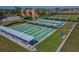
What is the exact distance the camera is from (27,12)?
11.6 ft

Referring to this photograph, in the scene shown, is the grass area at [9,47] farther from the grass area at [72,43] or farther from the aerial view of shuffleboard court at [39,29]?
the grass area at [72,43]

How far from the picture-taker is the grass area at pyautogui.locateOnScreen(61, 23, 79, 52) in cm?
346

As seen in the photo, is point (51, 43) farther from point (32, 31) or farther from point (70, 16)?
point (70, 16)

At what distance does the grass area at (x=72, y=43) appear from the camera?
11.4ft

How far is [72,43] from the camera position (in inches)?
137

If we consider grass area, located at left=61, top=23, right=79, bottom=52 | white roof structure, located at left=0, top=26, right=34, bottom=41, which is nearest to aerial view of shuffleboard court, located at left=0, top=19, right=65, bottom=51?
white roof structure, located at left=0, top=26, right=34, bottom=41

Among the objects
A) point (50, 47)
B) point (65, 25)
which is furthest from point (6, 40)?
point (65, 25)

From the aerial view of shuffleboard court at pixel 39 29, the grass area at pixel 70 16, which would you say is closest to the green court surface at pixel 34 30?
the aerial view of shuffleboard court at pixel 39 29

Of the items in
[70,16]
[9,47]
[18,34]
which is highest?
[70,16]

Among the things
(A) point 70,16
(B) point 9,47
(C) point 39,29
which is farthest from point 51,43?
(B) point 9,47

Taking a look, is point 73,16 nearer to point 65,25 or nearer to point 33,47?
point 65,25
